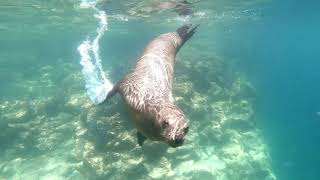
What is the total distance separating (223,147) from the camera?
17062 millimetres

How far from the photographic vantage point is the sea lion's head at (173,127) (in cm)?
258

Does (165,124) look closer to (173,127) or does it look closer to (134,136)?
(173,127)

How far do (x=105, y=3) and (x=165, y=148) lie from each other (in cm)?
1535

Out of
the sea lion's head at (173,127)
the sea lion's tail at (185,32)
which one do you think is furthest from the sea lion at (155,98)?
the sea lion's tail at (185,32)

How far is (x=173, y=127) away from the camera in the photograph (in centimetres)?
262

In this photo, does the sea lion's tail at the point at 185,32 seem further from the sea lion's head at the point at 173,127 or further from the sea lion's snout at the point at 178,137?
the sea lion's snout at the point at 178,137

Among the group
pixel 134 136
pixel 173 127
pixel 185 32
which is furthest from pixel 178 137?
pixel 134 136

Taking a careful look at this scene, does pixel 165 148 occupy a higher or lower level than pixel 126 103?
lower

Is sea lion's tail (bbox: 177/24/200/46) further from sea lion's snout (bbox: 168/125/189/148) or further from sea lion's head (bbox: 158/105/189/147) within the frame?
sea lion's snout (bbox: 168/125/189/148)

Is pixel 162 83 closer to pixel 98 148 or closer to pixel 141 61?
pixel 141 61

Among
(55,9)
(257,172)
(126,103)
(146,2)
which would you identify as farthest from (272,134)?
(126,103)

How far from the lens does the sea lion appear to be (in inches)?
105

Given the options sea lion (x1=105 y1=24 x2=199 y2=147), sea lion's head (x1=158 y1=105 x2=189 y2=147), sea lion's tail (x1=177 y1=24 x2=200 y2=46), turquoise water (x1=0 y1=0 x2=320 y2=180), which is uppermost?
sea lion's head (x1=158 y1=105 x2=189 y2=147)

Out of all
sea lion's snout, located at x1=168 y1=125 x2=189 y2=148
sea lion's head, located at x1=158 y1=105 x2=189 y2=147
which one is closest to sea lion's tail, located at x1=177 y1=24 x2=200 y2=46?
sea lion's head, located at x1=158 y1=105 x2=189 y2=147
